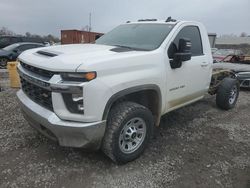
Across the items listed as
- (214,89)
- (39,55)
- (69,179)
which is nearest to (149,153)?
(69,179)

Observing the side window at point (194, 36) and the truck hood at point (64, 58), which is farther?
the side window at point (194, 36)

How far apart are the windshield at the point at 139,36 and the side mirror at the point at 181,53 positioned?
0.31m

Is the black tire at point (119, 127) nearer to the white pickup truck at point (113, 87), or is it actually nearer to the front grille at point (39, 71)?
the white pickup truck at point (113, 87)

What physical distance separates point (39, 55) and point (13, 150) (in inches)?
59.2

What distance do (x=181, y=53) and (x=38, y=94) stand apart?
2.14 metres

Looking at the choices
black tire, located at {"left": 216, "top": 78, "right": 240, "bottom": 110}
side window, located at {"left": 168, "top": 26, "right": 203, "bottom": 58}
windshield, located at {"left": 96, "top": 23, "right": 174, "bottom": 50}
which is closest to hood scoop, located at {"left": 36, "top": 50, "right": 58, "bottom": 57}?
windshield, located at {"left": 96, "top": 23, "right": 174, "bottom": 50}

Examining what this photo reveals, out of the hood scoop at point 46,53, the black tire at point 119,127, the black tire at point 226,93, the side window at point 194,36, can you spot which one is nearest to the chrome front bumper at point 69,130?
the black tire at point 119,127

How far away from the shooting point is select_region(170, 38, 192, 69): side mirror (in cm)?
386

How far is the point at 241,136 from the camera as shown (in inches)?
189

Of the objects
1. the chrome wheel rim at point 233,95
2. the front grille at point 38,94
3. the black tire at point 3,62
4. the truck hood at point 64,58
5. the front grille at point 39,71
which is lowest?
the black tire at point 3,62

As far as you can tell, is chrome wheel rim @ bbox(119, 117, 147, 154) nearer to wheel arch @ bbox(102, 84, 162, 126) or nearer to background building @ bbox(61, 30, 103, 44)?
wheel arch @ bbox(102, 84, 162, 126)

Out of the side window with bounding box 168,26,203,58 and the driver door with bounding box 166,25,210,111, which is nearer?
the driver door with bounding box 166,25,210,111

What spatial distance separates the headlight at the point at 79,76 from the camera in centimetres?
285

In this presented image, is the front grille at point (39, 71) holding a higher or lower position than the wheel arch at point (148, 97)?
higher
